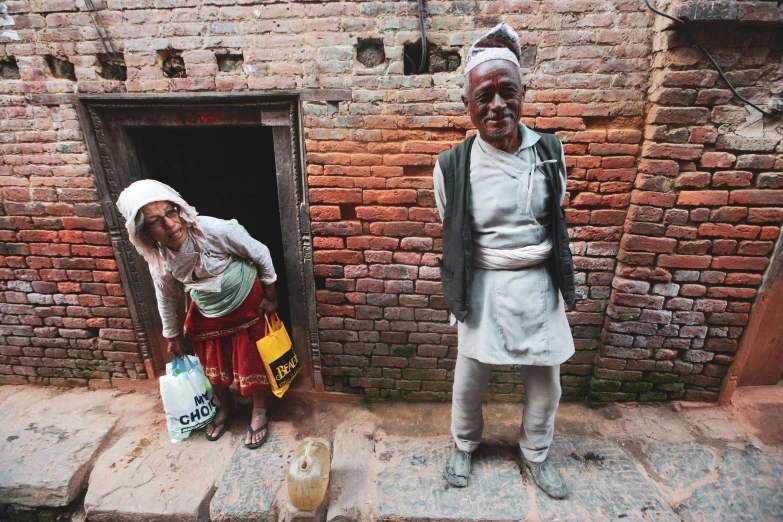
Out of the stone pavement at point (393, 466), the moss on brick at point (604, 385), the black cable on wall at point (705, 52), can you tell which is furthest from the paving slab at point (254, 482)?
the black cable on wall at point (705, 52)

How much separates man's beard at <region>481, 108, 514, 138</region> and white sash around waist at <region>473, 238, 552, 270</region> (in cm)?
55

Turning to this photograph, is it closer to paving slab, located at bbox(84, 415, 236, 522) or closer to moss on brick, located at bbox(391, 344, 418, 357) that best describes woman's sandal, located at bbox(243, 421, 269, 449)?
paving slab, located at bbox(84, 415, 236, 522)

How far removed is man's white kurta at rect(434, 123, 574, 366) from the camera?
1749mm

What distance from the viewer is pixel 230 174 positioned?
395 cm

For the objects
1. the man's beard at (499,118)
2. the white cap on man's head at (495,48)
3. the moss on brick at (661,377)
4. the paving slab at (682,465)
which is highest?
the white cap on man's head at (495,48)

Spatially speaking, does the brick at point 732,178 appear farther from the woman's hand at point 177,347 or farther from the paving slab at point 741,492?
the woman's hand at point 177,347

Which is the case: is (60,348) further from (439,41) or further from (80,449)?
(439,41)

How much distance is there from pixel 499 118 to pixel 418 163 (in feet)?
2.68

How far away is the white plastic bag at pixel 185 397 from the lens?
2.55 m

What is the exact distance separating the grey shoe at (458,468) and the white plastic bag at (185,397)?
1.76 metres

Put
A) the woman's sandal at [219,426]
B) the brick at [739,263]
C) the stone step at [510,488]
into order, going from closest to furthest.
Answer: the stone step at [510,488] < the brick at [739,263] < the woman's sandal at [219,426]

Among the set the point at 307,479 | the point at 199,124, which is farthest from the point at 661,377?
the point at 199,124

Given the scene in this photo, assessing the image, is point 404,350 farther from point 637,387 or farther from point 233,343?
point 637,387

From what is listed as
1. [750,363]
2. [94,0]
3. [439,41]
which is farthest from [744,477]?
[94,0]
